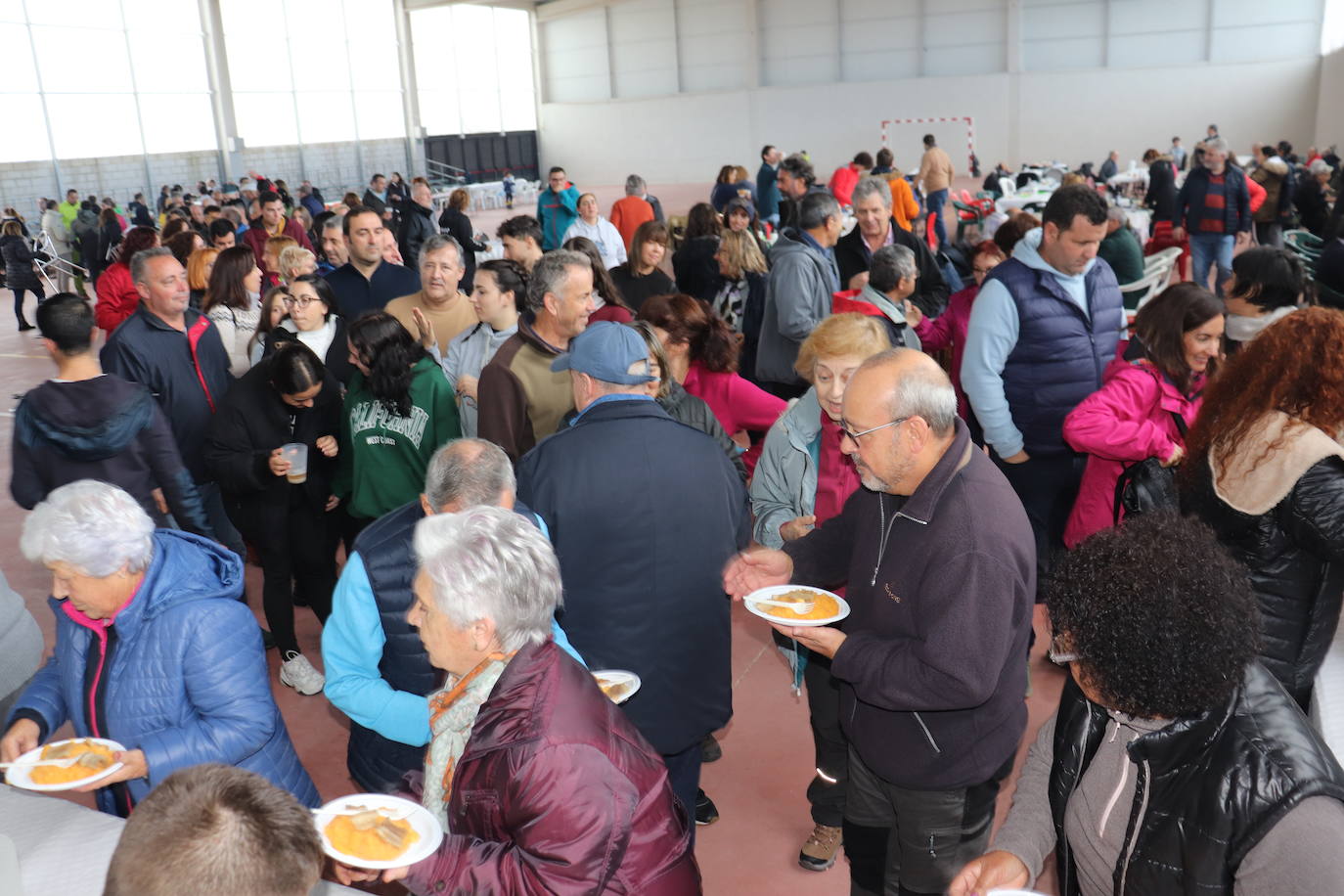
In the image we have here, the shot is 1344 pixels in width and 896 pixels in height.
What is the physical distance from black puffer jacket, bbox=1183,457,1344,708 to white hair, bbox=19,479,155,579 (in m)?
2.38

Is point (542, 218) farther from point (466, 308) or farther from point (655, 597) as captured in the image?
point (655, 597)

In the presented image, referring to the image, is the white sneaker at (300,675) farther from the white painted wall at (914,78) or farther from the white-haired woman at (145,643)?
the white painted wall at (914,78)

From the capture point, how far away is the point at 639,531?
2.56m

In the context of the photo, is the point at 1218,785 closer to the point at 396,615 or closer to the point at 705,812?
the point at 396,615

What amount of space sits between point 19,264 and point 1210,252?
14.1 metres

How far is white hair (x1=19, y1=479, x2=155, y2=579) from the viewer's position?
207 cm

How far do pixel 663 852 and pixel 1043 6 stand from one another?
26858mm

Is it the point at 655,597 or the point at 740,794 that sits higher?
the point at 655,597

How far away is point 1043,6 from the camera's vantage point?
2441cm

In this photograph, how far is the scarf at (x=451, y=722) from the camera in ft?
5.76

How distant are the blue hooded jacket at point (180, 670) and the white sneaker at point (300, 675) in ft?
6.63

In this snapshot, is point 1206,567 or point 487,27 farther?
point 487,27

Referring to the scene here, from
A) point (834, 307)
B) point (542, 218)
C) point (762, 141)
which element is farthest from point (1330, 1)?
point (834, 307)

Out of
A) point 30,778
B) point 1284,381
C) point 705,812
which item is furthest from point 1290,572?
point 30,778
